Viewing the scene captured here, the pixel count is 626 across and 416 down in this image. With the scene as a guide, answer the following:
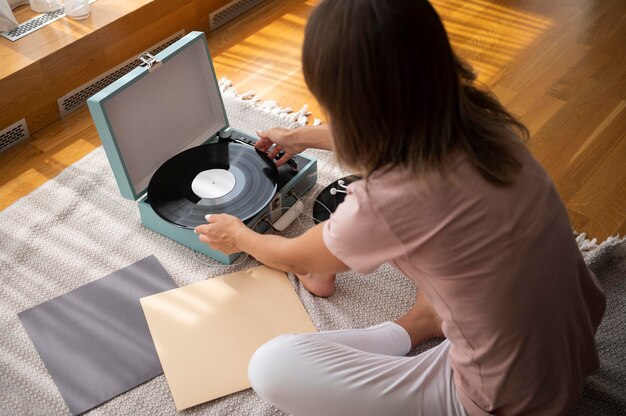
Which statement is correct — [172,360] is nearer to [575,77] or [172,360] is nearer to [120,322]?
[120,322]

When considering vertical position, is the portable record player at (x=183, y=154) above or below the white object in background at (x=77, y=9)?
below

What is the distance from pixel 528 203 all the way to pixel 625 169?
1.14 meters

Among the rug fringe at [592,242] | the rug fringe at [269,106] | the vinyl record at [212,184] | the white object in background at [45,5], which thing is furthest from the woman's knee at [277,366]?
→ the white object in background at [45,5]

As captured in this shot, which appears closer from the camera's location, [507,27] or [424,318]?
[424,318]

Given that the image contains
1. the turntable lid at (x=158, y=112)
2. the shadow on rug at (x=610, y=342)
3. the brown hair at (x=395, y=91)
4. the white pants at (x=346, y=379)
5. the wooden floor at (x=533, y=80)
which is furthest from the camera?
the wooden floor at (x=533, y=80)

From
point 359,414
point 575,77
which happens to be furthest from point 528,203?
point 575,77

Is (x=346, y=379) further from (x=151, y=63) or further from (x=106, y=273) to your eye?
(x=151, y=63)

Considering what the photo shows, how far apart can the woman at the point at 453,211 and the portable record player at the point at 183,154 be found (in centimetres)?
53

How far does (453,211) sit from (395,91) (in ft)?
0.57

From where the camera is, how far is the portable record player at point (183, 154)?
1.54 m

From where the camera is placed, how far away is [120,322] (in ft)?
4.97

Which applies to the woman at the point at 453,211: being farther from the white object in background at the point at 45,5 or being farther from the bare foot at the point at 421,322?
the white object in background at the point at 45,5

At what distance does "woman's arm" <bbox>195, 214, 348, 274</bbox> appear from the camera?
3.69ft

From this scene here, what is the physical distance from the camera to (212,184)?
1613 millimetres
